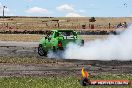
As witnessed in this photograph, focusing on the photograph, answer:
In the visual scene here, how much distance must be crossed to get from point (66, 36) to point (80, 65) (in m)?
4.71

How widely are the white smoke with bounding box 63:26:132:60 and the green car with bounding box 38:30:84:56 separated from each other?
315mm

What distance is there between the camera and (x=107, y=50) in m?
26.8

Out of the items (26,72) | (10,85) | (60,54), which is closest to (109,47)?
(60,54)

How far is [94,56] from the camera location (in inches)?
1011

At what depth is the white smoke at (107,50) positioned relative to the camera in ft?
82.7

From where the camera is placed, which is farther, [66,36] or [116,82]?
[66,36]

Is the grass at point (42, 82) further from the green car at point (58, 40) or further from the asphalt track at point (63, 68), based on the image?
the green car at point (58, 40)

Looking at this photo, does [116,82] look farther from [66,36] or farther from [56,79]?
[66,36]

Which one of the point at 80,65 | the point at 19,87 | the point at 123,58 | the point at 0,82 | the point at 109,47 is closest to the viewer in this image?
the point at 19,87

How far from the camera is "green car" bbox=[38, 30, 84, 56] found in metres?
25.0

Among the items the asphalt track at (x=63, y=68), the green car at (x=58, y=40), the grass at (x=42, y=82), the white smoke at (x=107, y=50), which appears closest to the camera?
the grass at (x=42, y=82)

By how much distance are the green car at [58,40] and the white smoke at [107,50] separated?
1.03 ft

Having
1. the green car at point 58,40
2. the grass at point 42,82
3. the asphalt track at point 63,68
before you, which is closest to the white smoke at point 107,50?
the green car at point 58,40

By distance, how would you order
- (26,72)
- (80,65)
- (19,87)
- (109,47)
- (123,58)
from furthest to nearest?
(109,47) → (123,58) → (80,65) → (26,72) → (19,87)
